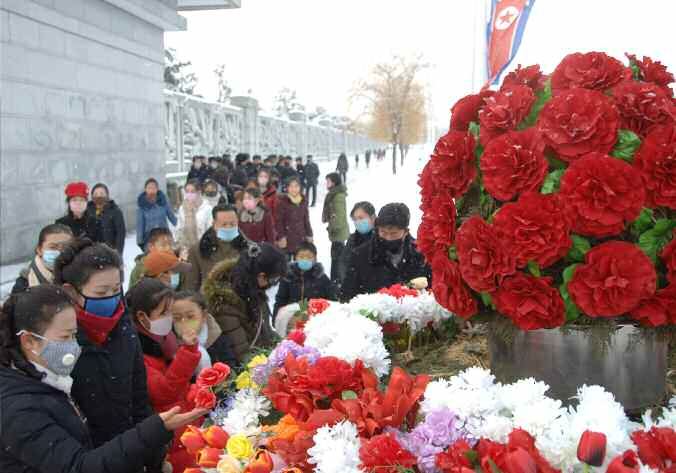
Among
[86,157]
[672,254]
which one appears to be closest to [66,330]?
[672,254]

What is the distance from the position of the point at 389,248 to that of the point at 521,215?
2679mm

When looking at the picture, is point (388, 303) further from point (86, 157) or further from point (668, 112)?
point (86, 157)

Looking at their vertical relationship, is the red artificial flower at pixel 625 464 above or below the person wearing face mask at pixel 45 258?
above

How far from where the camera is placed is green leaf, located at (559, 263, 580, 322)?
141 cm

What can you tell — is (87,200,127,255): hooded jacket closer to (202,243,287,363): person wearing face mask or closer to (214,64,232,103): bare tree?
(202,243,287,363): person wearing face mask

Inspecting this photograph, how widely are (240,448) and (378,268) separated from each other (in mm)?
2568

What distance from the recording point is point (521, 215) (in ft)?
4.64

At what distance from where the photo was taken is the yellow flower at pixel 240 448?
1620 millimetres

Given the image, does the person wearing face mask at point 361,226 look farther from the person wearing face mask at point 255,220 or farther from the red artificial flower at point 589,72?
the red artificial flower at point 589,72

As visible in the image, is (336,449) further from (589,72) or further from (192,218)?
(192,218)

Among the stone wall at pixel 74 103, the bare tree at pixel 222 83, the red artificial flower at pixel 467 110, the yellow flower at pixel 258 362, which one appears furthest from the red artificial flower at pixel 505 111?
the bare tree at pixel 222 83

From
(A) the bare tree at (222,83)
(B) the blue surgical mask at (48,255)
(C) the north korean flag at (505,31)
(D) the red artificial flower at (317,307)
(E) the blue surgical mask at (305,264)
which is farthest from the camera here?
(A) the bare tree at (222,83)

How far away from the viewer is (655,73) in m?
1.62

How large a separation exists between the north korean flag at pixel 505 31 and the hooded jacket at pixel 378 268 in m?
2.68
